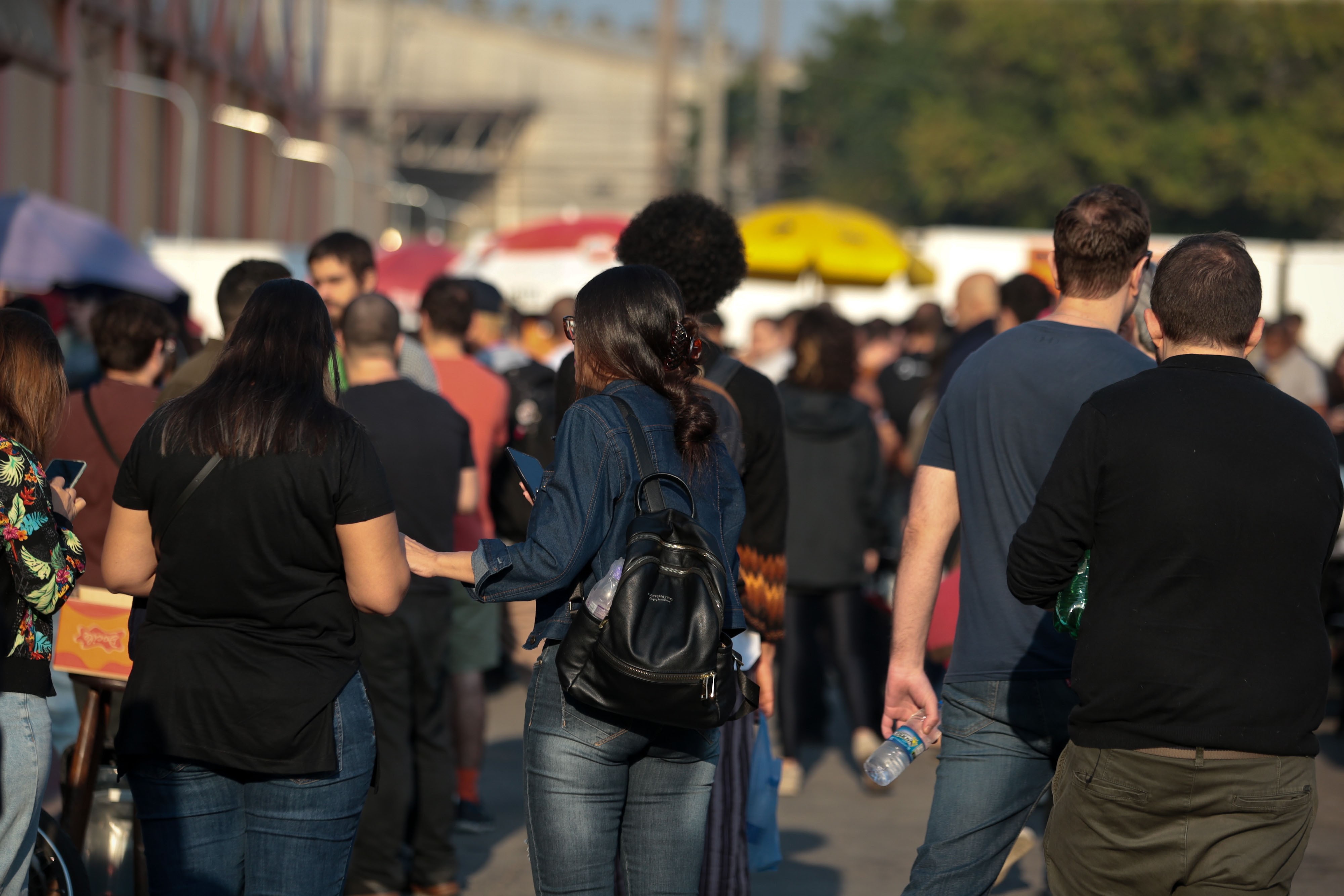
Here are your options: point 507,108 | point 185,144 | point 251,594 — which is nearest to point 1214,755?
point 251,594

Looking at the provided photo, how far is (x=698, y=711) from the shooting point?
3.13 m

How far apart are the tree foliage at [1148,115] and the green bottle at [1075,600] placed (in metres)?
43.3

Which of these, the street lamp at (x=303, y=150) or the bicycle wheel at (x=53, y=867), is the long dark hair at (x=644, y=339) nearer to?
the bicycle wheel at (x=53, y=867)

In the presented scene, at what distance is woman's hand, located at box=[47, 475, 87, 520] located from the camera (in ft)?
11.8

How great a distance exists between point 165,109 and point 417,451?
18.4 meters

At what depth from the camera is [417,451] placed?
17.9ft

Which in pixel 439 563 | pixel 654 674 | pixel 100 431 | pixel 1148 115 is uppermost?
pixel 1148 115

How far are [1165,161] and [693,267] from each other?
141 ft

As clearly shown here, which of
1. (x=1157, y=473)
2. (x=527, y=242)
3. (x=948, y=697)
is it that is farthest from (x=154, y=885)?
(x=527, y=242)

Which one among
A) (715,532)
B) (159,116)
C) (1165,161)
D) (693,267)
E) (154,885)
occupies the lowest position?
(154,885)

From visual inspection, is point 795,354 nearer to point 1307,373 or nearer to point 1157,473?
point 1157,473

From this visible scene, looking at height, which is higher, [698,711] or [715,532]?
[715,532]

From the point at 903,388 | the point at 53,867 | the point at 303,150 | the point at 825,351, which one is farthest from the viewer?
the point at 303,150

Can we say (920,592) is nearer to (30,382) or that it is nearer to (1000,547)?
(1000,547)
